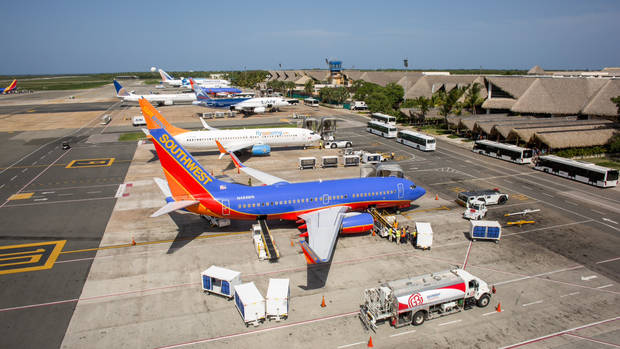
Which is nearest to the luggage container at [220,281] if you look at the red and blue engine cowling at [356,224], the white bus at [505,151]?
the red and blue engine cowling at [356,224]

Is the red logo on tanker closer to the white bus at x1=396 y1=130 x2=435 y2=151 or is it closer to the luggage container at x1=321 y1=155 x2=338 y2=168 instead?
the luggage container at x1=321 y1=155 x2=338 y2=168

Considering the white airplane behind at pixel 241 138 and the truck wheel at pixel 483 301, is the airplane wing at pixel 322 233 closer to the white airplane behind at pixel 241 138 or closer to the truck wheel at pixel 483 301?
the truck wheel at pixel 483 301

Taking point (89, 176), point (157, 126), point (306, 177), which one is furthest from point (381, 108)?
point (157, 126)

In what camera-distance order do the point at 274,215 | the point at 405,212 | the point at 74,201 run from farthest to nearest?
the point at 74,201 < the point at 405,212 < the point at 274,215

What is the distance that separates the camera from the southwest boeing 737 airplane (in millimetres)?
30547

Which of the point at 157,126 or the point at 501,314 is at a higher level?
the point at 157,126

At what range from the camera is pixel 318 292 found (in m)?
26.0

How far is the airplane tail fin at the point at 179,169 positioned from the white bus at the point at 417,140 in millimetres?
49946

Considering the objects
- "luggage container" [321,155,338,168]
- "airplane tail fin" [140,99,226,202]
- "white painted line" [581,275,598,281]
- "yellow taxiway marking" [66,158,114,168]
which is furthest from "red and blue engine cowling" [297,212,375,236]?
"yellow taxiway marking" [66,158,114,168]

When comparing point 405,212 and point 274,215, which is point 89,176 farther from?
point 405,212

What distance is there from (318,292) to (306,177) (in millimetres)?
30094

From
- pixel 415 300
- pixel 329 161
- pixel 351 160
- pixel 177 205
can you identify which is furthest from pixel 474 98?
pixel 177 205

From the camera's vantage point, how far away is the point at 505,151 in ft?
209

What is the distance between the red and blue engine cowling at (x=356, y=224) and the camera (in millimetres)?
33969
